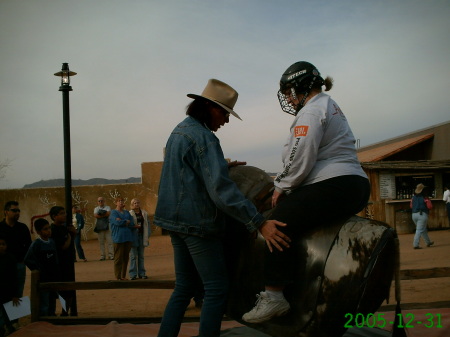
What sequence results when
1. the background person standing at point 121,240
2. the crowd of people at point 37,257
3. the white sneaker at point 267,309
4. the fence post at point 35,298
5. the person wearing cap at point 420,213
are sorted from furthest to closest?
the person wearing cap at point 420,213 < the background person standing at point 121,240 < the crowd of people at point 37,257 < the fence post at point 35,298 < the white sneaker at point 267,309

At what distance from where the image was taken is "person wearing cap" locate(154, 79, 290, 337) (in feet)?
8.55

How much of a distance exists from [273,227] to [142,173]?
68.2 feet

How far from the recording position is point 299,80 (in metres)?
2.75

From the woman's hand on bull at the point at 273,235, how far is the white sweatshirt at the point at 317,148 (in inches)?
9.5

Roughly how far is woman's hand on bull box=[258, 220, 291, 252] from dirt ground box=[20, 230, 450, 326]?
159 inches

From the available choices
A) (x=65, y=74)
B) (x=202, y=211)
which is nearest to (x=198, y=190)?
(x=202, y=211)

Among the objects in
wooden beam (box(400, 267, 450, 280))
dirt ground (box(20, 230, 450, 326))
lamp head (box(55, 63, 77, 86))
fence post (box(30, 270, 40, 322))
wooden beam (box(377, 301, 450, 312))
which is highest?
lamp head (box(55, 63, 77, 86))

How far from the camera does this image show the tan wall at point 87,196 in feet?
69.3

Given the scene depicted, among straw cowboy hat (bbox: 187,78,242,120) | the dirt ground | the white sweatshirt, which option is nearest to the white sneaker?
the white sweatshirt

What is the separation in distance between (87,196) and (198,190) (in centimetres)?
2041

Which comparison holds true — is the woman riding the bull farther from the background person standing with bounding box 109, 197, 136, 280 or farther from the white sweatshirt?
the background person standing with bounding box 109, 197, 136, 280

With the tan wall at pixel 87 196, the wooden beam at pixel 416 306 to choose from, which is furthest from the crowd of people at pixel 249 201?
the tan wall at pixel 87 196

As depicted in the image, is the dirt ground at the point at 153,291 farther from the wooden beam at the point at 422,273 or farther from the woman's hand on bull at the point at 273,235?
the woman's hand on bull at the point at 273,235

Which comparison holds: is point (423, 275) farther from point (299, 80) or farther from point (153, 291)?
point (153, 291)
